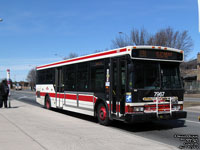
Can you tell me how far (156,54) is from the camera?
944 centimetres

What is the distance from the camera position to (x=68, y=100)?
13.5m

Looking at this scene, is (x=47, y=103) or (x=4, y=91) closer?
Result: (x=4, y=91)

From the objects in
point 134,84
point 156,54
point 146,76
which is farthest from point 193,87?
point 134,84

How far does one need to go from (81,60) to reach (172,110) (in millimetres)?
4900

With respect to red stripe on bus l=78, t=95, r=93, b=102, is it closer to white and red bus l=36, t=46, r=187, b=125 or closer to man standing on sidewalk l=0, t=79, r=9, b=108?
white and red bus l=36, t=46, r=187, b=125

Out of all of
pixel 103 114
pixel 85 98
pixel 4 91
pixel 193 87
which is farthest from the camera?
pixel 193 87

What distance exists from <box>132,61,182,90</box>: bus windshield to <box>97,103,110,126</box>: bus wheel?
2036 millimetres

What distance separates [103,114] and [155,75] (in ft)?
8.79

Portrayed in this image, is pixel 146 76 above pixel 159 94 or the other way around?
above

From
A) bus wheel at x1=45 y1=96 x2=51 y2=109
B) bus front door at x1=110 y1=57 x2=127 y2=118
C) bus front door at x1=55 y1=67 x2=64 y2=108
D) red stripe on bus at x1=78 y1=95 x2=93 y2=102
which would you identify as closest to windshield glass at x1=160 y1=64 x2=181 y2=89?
bus front door at x1=110 y1=57 x2=127 y2=118

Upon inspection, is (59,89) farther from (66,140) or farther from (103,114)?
(66,140)

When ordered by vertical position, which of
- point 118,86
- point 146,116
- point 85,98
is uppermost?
point 118,86

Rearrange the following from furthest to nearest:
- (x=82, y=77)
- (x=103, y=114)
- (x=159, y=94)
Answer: (x=82, y=77), (x=103, y=114), (x=159, y=94)

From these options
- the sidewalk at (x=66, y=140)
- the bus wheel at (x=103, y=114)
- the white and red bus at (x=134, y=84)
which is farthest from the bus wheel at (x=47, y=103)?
the sidewalk at (x=66, y=140)
